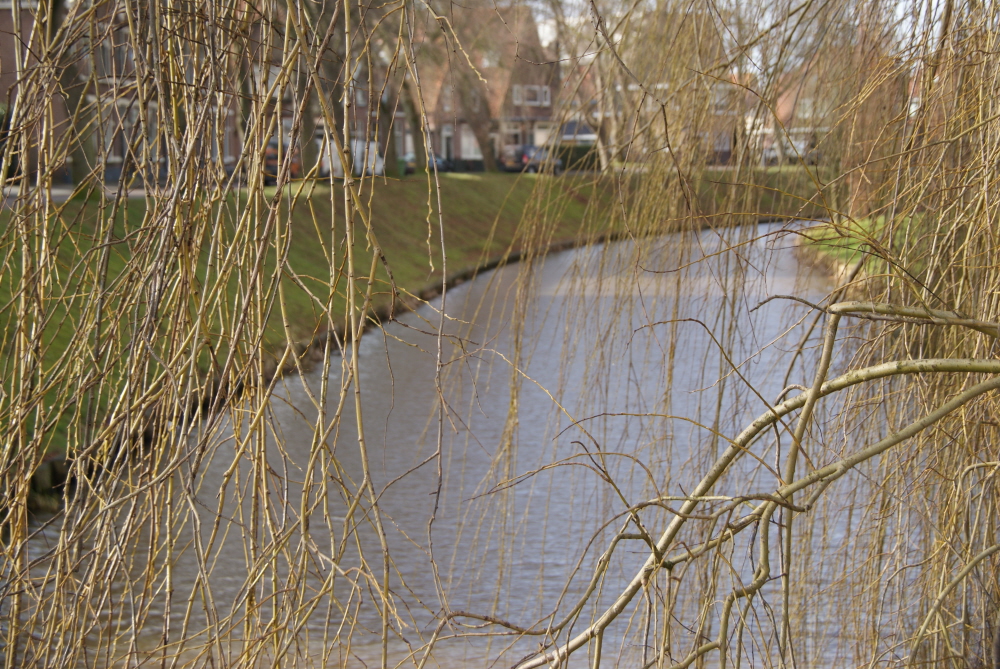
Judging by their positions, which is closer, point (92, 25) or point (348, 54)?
point (348, 54)

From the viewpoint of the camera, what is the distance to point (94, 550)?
1546 mm

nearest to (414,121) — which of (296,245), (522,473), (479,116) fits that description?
(479,116)

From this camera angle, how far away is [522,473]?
5242mm

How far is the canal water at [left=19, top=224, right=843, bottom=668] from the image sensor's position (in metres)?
1.59

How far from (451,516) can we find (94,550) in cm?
443

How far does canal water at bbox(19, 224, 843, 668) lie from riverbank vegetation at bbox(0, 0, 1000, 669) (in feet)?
0.10

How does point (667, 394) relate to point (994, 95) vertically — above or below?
below

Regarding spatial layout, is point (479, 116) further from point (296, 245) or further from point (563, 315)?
point (563, 315)

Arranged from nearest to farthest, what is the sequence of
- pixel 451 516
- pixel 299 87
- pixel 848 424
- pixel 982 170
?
pixel 299 87 < pixel 982 170 < pixel 848 424 < pixel 451 516

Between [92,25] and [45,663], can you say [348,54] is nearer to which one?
[92,25]

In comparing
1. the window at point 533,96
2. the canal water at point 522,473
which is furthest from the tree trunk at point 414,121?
the canal water at point 522,473

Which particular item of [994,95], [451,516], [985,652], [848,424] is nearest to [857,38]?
[994,95]

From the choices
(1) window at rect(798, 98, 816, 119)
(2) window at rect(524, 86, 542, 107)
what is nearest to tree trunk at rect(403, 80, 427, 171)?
(2) window at rect(524, 86, 542, 107)

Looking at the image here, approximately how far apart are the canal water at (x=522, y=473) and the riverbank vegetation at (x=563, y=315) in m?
0.03
